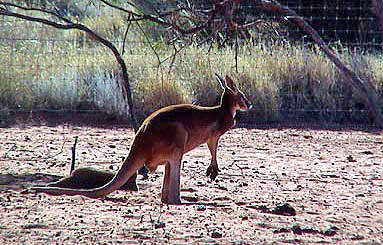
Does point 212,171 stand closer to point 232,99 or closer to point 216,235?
point 232,99

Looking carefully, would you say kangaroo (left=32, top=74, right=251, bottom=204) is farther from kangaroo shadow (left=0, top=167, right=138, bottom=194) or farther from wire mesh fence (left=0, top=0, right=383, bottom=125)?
wire mesh fence (left=0, top=0, right=383, bottom=125)

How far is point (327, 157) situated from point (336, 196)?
8.28ft

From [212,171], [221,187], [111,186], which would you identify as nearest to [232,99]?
[212,171]

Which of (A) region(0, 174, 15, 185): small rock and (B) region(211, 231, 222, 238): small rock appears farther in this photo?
(A) region(0, 174, 15, 185): small rock

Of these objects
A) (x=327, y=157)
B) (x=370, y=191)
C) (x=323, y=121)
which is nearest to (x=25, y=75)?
(x=323, y=121)

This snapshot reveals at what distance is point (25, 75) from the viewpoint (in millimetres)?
13391

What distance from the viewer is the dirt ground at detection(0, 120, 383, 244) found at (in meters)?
5.67

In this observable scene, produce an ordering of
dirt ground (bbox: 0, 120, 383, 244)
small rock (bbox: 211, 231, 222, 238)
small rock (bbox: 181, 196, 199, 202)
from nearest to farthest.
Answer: small rock (bbox: 211, 231, 222, 238) → dirt ground (bbox: 0, 120, 383, 244) → small rock (bbox: 181, 196, 199, 202)

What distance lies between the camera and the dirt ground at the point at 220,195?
5668mm

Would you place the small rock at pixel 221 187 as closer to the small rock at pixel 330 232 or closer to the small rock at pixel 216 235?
the small rock at pixel 330 232

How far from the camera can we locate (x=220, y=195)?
7.40 metres

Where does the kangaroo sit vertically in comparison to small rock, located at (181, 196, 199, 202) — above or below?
above

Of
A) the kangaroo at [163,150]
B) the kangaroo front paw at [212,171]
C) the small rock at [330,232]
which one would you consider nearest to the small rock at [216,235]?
the small rock at [330,232]

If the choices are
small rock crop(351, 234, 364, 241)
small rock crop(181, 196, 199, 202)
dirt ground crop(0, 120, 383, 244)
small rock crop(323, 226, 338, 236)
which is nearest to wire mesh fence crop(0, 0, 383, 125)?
dirt ground crop(0, 120, 383, 244)
